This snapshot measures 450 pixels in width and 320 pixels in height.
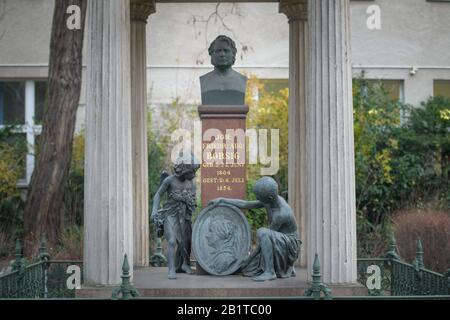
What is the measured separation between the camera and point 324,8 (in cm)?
1167

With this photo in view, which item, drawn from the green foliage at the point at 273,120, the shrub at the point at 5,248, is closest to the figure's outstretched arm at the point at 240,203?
the shrub at the point at 5,248

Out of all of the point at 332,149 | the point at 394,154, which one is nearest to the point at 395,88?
the point at 394,154

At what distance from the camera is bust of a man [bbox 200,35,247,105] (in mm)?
13203

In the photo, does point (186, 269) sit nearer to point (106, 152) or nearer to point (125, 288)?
point (125, 288)

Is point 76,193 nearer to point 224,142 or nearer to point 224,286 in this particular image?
point 224,142

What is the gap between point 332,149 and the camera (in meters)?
11.6

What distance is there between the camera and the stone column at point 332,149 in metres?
11.5

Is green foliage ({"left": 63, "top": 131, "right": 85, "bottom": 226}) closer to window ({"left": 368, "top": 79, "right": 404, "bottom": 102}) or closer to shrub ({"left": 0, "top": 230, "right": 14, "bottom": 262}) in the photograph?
shrub ({"left": 0, "top": 230, "right": 14, "bottom": 262})

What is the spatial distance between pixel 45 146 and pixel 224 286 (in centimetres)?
832

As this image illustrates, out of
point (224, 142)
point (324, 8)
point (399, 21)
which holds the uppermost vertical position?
point (399, 21)

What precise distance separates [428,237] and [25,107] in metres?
13.0

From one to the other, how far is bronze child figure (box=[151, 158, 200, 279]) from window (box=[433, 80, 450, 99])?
1391 centimetres
